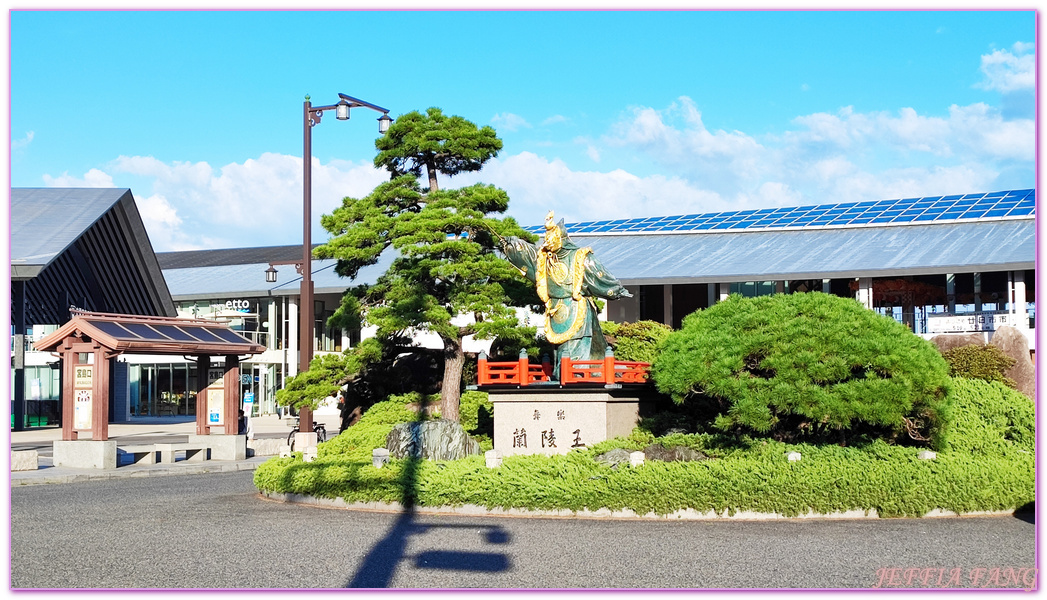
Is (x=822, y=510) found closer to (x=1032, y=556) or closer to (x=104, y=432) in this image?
(x=1032, y=556)

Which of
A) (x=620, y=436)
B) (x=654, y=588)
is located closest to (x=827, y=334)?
(x=620, y=436)

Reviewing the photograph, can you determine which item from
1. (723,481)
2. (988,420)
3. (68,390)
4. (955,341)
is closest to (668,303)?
(955,341)

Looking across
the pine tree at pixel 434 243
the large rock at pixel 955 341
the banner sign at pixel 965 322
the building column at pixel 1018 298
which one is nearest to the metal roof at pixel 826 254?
the building column at pixel 1018 298

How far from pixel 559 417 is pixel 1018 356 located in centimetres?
1085

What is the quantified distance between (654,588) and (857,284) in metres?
28.8

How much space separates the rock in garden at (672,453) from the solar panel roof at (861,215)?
26.0 meters

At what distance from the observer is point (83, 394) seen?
20.8 m

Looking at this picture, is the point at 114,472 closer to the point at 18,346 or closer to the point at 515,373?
the point at 515,373

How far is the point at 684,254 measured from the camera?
38844 mm

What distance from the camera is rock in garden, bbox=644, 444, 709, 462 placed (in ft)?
48.8

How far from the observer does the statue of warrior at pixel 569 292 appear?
717 inches

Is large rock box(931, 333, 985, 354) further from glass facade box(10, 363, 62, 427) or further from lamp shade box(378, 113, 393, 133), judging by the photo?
glass facade box(10, 363, 62, 427)

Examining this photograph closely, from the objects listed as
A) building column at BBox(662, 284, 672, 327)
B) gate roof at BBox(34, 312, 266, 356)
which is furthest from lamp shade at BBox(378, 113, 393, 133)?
building column at BBox(662, 284, 672, 327)

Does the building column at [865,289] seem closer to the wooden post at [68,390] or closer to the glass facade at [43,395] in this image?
the wooden post at [68,390]
